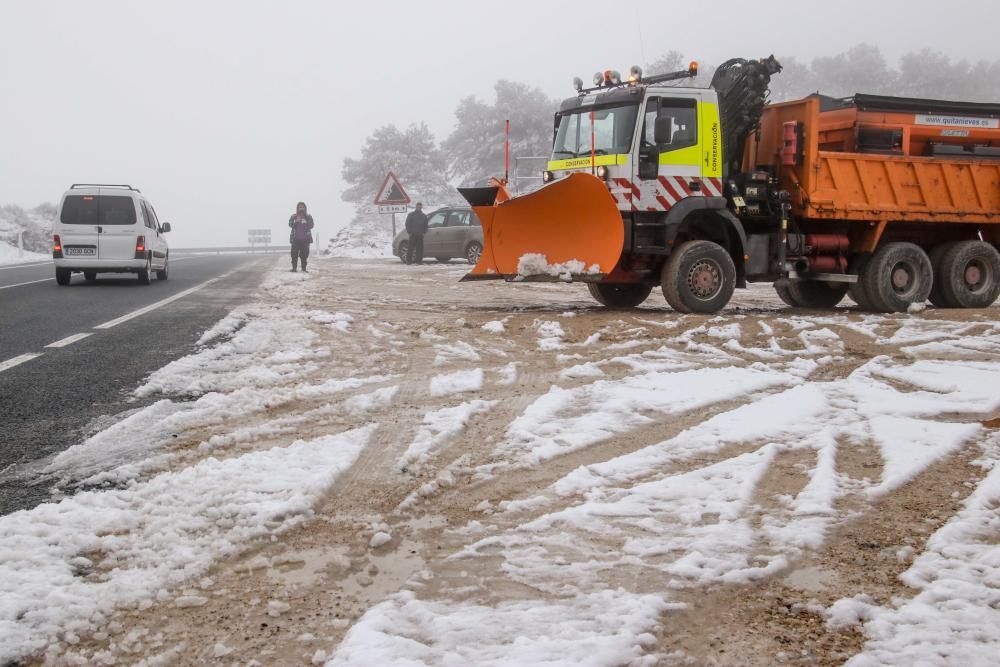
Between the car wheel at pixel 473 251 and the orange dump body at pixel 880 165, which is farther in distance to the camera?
the car wheel at pixel 473 251

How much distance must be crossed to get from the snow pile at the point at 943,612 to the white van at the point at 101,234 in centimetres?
1509

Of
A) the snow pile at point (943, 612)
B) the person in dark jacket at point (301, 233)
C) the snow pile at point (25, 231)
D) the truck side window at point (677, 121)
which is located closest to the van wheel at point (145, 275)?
the person in dark jacket at point (301, 233)

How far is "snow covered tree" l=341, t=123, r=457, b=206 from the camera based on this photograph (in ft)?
189

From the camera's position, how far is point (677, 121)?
10117 millimetres

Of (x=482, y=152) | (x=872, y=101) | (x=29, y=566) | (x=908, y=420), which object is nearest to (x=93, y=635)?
(x=29, y=566)

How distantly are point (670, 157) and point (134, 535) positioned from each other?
8.36 metres

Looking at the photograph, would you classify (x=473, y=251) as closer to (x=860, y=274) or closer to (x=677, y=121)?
(x=860, y=274)

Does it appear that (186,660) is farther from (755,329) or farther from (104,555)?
(755,329)

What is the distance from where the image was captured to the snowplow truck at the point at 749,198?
33.0 feet

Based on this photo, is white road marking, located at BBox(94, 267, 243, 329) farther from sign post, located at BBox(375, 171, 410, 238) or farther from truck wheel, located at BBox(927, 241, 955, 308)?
sign post, located at BBox(375, 171, 410, 238)

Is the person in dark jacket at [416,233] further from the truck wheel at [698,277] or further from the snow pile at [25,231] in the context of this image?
the snow pile at [25,231]

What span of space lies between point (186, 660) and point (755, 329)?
7.44 metres

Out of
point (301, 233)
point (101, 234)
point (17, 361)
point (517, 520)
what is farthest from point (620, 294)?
point (301, 233)

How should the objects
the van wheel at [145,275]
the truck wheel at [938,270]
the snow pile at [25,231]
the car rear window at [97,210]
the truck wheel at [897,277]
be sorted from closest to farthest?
the truck wheel at [897,277] < the truck wheel at [938,270] < the car rear window at [97,210] < the van wheel at [145,275] < the snow pile at [25,231]
